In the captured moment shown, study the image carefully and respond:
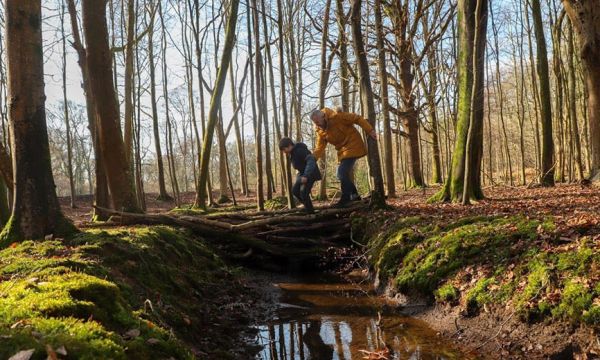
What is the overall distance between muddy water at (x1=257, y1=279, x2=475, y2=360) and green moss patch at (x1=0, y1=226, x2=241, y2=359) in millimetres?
955

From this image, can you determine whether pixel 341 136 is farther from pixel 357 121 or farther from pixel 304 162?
pixel 304 162

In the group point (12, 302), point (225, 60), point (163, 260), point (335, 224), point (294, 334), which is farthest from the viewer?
point (225, 60)

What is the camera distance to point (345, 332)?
16.3 ft

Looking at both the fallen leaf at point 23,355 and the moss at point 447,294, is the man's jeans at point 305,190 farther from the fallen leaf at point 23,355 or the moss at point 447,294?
the fallen leaf at point 23,355

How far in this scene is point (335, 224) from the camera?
9.12 m

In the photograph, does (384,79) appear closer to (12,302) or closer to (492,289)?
(492,289)

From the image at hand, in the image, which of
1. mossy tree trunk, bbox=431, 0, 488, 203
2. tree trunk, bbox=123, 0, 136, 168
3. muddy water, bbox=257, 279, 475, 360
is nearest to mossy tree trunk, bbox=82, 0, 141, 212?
muddy water, bbox=257, 279, 475, 360

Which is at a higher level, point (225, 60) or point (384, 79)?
point (225, 60)

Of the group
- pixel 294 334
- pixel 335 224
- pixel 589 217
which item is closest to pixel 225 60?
pixel 335 224

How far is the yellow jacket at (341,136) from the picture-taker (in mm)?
8727

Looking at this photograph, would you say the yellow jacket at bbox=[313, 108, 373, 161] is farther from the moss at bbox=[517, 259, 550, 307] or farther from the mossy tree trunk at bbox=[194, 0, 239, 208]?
the moss at bbox=[517, 259, 550, 307]

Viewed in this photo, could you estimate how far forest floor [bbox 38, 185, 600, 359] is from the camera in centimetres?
373

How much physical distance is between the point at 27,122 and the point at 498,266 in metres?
5.71

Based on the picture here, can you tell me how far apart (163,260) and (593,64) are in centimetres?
939
